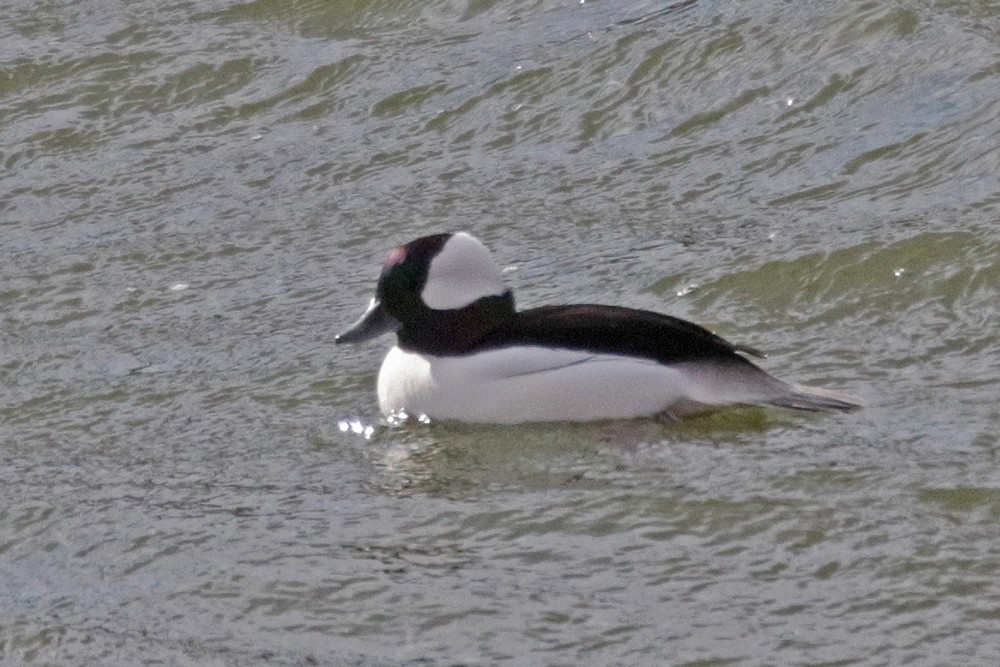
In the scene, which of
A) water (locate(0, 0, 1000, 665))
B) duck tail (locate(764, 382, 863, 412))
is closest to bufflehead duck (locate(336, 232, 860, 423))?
duck tail (locate(764, 382, 863, 412))

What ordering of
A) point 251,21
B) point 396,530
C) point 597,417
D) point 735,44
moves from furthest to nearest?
point 251,21 → point 735,44 → point 597,417 → point 396,530

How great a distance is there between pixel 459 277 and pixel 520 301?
4.27 feet

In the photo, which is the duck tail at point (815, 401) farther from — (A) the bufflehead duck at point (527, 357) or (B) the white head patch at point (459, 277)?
(B) the white head patch at point (459, 277)

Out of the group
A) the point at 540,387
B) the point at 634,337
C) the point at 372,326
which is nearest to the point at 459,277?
the point at 372,326

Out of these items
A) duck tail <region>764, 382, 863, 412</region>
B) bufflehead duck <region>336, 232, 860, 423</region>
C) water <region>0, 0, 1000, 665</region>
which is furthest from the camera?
bufflehead duck <region>336, 232, 860, 423</region>

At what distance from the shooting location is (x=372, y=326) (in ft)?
25.3

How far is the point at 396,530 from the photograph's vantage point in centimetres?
655

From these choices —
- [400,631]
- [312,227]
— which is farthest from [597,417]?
[312,227]

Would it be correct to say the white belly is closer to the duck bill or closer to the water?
the water

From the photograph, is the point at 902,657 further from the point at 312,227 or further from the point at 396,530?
the point at 312,227

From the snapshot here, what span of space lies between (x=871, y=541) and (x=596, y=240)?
3.53m

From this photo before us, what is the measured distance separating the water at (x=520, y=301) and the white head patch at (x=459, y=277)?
1.63 ft

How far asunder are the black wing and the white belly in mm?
34

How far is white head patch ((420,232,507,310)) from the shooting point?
300 inches
